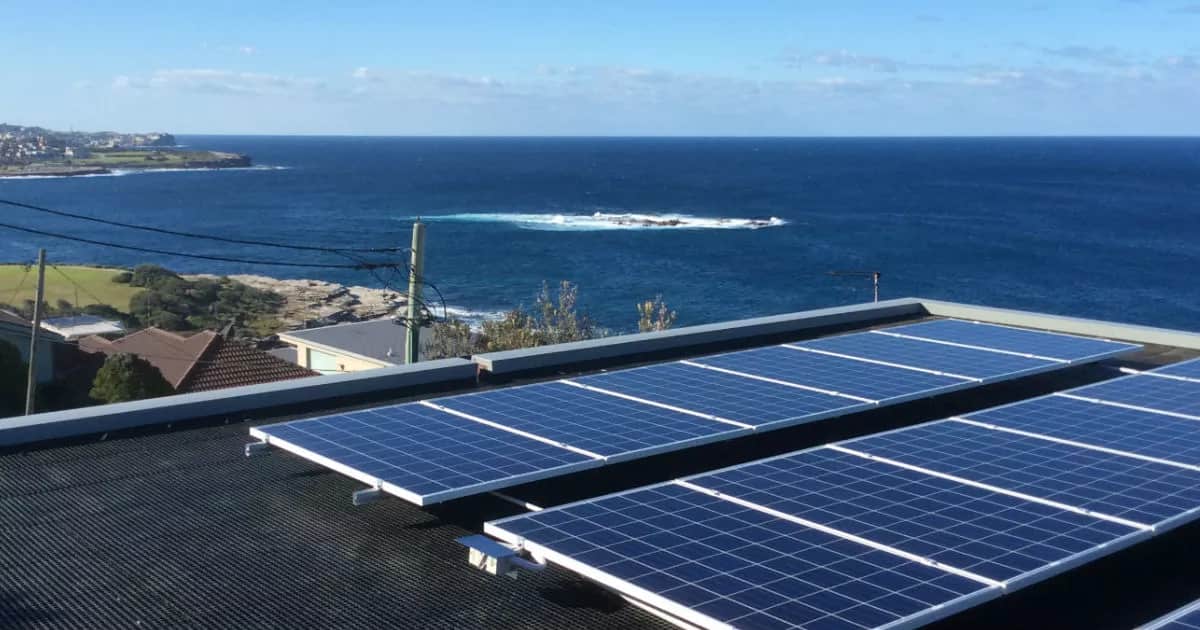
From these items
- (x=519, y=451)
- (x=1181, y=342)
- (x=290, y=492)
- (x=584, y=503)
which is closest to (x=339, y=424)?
(x=290, y=492)

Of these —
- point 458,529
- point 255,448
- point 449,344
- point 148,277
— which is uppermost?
point 255,448

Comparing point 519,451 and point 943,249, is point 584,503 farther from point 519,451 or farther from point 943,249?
point 943,249

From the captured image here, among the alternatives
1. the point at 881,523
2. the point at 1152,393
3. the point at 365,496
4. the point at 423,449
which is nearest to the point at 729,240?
the point at 1152,393

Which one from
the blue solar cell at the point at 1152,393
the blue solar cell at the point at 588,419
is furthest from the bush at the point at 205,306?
the blue solar cell at the point at 1152,393

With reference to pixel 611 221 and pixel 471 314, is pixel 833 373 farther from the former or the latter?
pixel 611 221

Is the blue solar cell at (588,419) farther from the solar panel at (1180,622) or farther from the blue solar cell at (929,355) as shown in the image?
the solar panel at (1180,622)

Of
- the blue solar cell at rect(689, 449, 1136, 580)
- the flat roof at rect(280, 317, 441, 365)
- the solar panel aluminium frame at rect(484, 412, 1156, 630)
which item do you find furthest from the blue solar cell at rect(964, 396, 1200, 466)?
the flat roof at rect(280, 317, 441, 365)

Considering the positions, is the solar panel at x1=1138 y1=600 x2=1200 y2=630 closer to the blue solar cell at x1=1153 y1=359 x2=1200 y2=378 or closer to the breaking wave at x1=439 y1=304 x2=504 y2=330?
the blue solar cell at x1=1153 y1=359 x2=1200 y2=378
